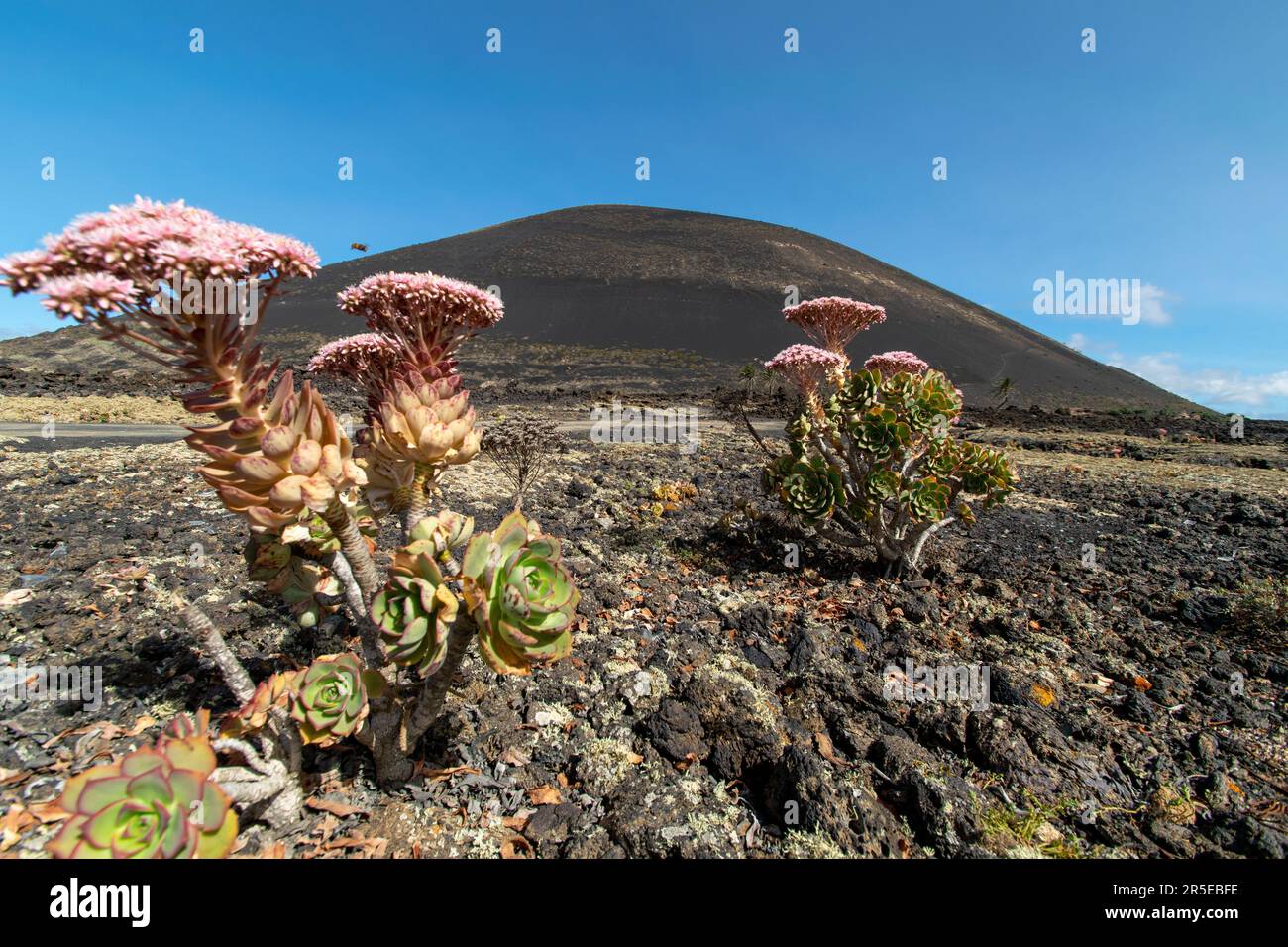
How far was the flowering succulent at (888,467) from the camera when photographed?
4621 mm

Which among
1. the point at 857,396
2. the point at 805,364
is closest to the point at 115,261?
the point at 857,396

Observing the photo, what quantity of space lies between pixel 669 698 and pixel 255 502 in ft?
7.14

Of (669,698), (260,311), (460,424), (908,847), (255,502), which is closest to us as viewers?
(255,502)

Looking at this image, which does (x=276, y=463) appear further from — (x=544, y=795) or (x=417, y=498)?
(x=544, y=795)

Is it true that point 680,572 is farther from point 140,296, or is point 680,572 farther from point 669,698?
point 140,296

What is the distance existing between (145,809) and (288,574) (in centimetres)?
110

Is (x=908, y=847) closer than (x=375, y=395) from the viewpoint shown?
Yes

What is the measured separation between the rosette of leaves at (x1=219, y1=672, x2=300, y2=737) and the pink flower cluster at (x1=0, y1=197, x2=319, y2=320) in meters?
1.13

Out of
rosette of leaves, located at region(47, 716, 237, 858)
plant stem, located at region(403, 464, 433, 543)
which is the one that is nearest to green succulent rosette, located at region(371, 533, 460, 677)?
plant stem, located at region(403, 464, 433, 543)

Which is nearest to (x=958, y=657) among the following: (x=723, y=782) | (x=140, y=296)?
(x=723, y=782)

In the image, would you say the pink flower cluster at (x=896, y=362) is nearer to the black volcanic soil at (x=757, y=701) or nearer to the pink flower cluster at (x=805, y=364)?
the pink flower cluster at (x=805, y=364)

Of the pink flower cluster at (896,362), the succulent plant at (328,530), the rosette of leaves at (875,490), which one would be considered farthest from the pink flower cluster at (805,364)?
the succulent plant at (328,530)

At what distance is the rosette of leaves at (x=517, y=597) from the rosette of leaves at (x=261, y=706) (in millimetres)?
629

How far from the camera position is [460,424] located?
6.92 ft
